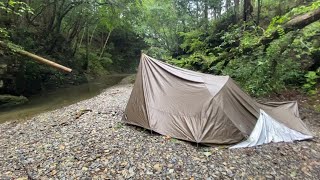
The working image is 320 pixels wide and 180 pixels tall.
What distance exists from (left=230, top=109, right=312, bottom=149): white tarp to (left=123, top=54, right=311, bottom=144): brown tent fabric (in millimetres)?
150

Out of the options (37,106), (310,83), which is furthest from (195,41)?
(37,106)

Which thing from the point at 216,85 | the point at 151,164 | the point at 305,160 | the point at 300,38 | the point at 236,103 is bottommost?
the point at 305,160

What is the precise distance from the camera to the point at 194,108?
6.30m

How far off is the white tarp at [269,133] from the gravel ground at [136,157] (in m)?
0.22

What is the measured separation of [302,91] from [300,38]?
92.2 inches

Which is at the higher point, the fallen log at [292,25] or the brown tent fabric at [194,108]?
the fallen log at [292,25]

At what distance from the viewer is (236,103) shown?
6.44 metres

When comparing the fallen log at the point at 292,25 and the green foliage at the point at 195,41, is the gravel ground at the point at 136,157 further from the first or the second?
the green foliage at the point at 195,41

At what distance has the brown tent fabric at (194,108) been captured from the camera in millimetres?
5941

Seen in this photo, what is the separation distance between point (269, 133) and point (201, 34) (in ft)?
41.8

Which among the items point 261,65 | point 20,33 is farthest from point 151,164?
point 20,33

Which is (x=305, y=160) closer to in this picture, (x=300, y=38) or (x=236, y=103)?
(x=236, y=103)

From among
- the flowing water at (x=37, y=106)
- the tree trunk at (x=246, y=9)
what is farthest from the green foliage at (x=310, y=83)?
the flowing water at (x=37, y=106)

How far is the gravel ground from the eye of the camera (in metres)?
4.55
